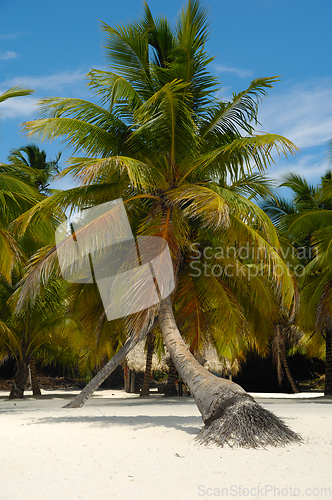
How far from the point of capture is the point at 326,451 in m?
4.33

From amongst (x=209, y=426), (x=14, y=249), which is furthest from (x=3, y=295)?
(x=209, y=426)

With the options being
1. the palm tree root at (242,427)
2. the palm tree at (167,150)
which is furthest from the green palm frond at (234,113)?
the palm tree root at (242,427)

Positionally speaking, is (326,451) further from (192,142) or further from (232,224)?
(192,142)

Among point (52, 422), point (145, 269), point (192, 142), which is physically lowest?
point (52, 422)

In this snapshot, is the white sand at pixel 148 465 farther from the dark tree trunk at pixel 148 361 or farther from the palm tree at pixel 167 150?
the dark tree trunk at pixel 148 361

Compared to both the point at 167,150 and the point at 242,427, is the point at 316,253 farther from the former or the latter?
the point at 242,427

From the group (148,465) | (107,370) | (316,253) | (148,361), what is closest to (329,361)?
(316,253)

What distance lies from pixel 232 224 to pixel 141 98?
3.00 m

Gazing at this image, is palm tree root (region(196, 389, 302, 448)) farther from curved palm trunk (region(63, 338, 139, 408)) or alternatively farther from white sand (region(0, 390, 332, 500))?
curved palm trunk (region(63, 338, 139, 408))

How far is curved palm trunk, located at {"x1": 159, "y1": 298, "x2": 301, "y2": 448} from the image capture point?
15.0 feet

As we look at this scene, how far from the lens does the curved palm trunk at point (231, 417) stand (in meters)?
4.57

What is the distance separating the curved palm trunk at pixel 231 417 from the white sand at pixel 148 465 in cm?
18

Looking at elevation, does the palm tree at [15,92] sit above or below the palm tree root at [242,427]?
above

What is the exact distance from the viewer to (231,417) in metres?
4.82
